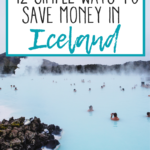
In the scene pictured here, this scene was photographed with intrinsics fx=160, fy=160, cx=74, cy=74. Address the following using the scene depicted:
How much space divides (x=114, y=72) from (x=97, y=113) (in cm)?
2618

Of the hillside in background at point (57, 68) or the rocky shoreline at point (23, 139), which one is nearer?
the rocky shoreline at point (23, 139)

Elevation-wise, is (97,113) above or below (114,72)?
below

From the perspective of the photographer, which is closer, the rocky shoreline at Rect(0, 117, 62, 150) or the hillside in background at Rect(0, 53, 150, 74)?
the rocky shoreline at Rect(0, 117, 62, 150)

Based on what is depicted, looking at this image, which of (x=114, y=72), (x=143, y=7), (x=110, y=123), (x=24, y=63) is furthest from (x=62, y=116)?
(x=24, y=63)

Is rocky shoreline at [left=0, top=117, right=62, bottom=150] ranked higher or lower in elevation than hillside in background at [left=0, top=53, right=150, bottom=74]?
lower

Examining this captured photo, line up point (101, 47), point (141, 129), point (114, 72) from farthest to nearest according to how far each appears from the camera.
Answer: point (114, 72) < point (141, 129) < point (101, 47)

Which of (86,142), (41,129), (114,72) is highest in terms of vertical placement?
(114,72)

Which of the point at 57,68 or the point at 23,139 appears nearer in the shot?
the point at 23,139

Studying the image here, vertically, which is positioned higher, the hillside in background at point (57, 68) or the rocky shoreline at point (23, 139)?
the hillside in background at point (57, 68)

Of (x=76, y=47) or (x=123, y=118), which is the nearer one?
(x=76, y=47)

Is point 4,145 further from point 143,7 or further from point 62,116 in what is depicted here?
point 143,7

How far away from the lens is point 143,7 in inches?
171

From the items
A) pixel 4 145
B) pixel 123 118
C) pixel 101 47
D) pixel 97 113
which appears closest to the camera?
pixel 4 145

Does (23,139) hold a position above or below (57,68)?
below
